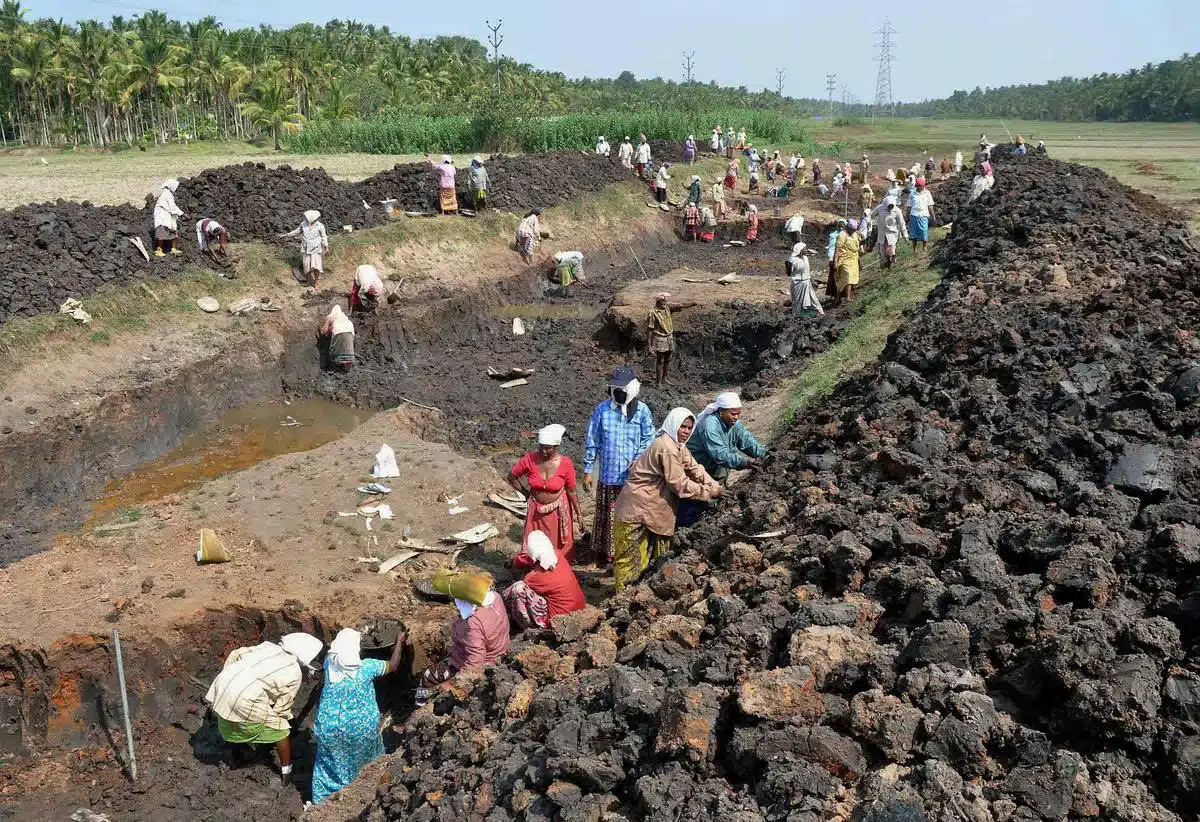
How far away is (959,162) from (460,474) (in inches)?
1149

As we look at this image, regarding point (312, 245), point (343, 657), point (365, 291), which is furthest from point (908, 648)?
point (312, 245)

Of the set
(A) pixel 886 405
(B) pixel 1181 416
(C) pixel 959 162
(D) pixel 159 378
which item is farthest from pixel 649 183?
(B) pixel 1181 416

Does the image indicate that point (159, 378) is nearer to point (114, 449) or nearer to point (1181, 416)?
point (114, 449)

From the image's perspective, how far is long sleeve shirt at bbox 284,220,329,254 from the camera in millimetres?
15086

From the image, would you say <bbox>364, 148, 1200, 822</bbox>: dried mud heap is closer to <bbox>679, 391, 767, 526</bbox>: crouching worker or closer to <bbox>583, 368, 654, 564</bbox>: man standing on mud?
<bbox>679, 391, 767, 526</bbox>: crouching worker

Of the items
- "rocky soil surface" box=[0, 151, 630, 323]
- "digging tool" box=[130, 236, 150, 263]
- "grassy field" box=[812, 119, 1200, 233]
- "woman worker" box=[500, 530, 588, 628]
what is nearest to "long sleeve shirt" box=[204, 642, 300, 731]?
"woman worker" box=[500, 530, 588, 628]

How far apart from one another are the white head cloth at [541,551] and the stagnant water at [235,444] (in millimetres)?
5826

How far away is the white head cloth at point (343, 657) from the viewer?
17.6 feet

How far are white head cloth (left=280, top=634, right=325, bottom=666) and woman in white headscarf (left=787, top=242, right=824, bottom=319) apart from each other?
33.6 feet

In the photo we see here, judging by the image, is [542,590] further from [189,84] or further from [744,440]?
[189,84]

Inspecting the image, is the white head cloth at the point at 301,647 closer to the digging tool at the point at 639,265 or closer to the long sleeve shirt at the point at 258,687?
the long sleeve shirt at the point at 258,687

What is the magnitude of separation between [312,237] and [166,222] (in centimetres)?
230

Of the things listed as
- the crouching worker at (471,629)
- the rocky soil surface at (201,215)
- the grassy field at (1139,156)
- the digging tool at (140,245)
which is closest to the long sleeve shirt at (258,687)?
the crouching worker at (471,629)

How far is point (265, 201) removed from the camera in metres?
16.7
